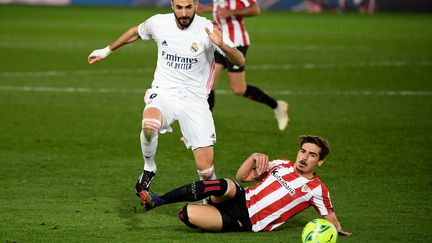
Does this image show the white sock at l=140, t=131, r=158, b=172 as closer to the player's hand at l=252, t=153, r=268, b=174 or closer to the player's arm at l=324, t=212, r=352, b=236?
the player's hand at l=252, t=153, r=268, b=174

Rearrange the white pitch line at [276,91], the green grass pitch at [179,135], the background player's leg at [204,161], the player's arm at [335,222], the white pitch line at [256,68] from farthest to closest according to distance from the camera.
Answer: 1. the white pitch line at [256,68]
2. the white pitch line at [276,91]
3. the background player's leg at [204,161]
4. the green grass pitch at [179,135]
5. the player's arm at [335,222]

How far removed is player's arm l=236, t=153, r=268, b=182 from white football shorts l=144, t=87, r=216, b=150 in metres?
0.77

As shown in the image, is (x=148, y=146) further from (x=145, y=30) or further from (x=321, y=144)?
(x=321, y=144)

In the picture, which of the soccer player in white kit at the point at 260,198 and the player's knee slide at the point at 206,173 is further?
the player's knee slide at the point at 206,173

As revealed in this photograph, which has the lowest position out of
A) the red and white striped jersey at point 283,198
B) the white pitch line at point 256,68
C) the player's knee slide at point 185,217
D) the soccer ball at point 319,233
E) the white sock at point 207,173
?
the white pitch line at point 256,68

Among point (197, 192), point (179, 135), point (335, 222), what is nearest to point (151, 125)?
point (197, 192)

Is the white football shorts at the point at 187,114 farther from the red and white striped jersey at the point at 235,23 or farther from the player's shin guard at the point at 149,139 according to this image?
the red and white striped jersey at the point at 235,23

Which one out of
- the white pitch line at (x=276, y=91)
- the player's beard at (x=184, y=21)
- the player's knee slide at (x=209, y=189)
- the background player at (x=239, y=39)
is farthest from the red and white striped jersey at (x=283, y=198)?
the white pitch line at (x=276, y=91)

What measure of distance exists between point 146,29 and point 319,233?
3.05m

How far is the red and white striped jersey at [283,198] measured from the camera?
28.0ft

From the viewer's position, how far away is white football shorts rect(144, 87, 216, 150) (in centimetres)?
944

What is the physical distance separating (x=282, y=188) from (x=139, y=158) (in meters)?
3.90

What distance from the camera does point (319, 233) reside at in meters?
7.82

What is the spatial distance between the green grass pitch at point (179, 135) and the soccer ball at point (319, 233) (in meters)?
0.50
